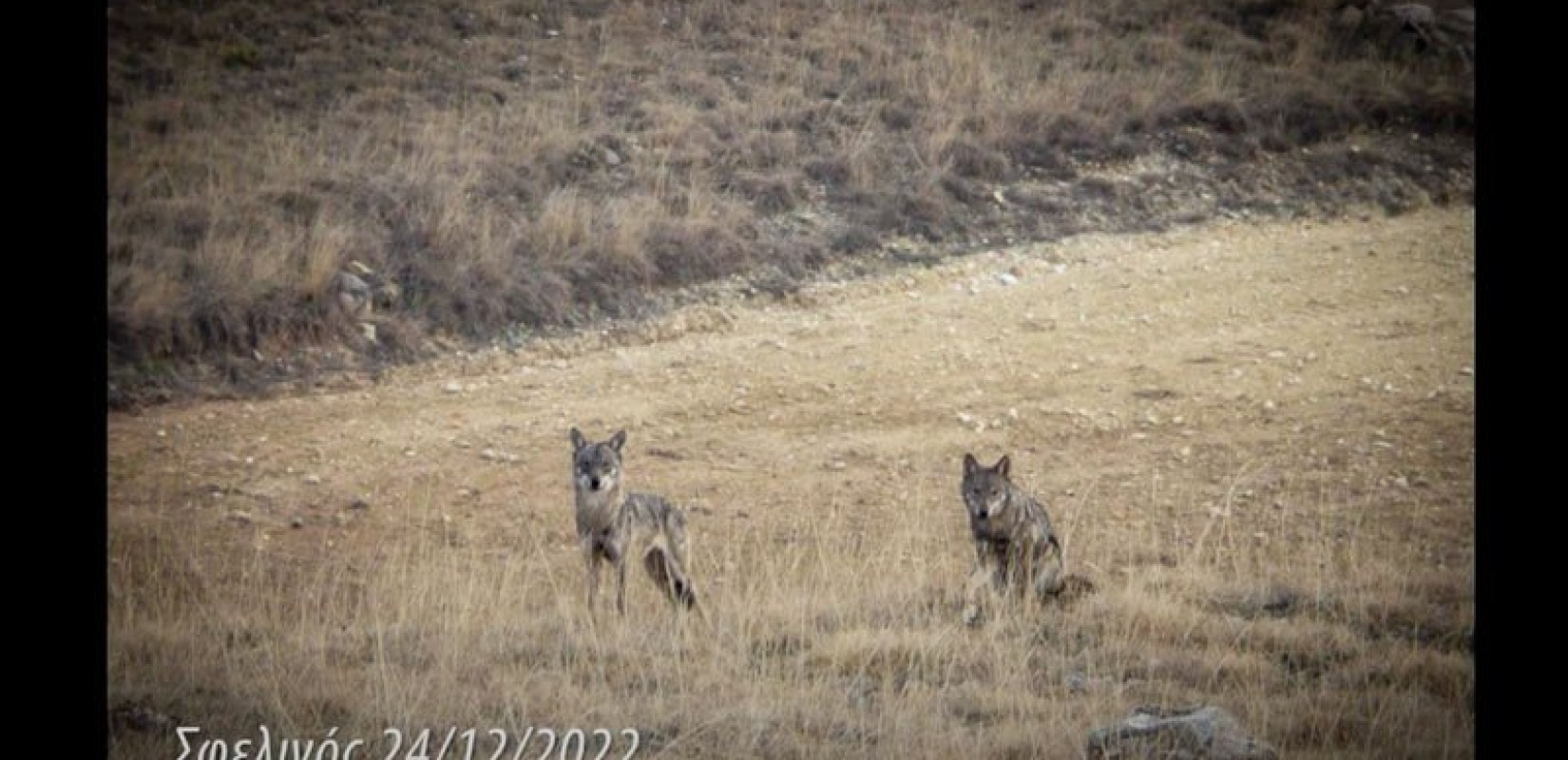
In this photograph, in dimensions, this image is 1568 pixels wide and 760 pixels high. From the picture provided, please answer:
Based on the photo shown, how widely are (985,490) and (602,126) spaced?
28.7 ft

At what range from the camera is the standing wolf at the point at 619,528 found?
7637 millimetres

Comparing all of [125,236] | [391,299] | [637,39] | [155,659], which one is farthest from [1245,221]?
[155,659]

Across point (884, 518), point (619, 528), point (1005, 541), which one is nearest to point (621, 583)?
point (619, 528)

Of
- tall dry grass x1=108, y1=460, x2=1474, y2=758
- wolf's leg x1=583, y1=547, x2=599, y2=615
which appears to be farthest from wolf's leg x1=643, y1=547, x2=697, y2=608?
wolf's leg x1=583, y1=547, x2=599, y2=615

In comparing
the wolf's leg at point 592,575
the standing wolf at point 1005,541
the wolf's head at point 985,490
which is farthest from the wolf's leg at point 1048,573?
the wolf's leg at point 592,575

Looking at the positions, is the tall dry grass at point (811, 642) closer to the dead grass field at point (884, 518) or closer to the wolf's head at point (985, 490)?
the dead grass field at point (884, 518)

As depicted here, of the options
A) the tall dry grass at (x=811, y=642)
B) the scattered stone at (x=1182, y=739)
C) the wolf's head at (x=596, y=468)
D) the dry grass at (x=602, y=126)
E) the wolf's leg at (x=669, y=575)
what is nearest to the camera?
the scattered stone at (x=1182, y=739)

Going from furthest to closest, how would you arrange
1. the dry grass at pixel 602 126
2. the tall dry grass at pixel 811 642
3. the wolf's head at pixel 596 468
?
the dry grass at pixel 602 126 → the wolf's head at pixel 596 468 → the tall dry grass at pixel 811 642

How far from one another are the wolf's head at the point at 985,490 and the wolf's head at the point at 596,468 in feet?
5.73

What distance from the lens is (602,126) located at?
50.2 feet

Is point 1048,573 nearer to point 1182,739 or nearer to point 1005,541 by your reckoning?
point 1005,541

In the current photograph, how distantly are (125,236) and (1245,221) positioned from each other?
9966mm

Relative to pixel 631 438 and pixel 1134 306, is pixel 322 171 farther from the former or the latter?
pixel 1134 306

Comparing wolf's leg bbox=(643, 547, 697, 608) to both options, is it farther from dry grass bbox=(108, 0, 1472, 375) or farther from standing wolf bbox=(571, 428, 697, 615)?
dry grass bbox=(108, 0, 1472, 375)
